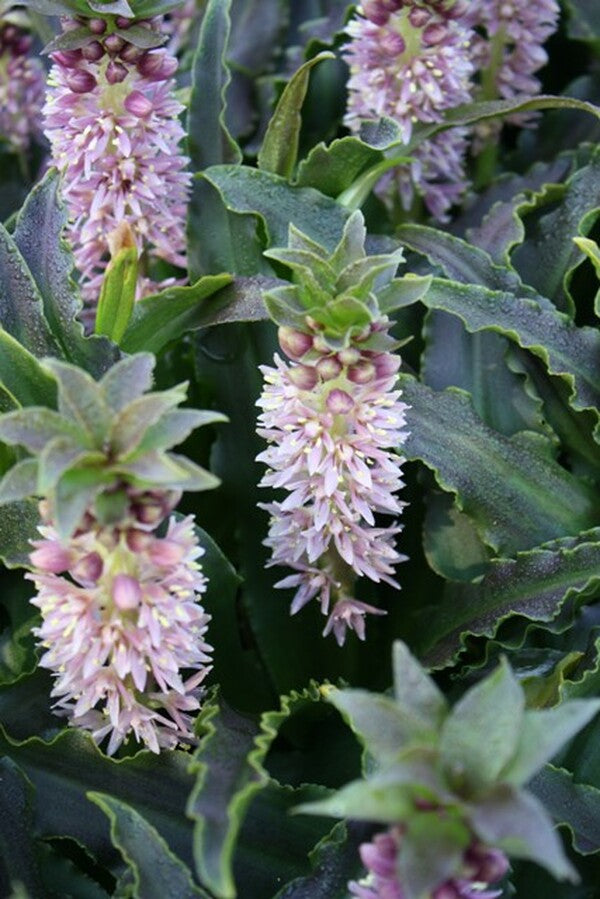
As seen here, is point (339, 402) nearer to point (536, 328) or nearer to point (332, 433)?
point (332, 433)

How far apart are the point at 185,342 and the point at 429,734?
949mm

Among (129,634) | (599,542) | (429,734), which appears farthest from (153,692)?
(599,542)

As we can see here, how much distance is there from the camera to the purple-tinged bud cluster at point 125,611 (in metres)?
0.98

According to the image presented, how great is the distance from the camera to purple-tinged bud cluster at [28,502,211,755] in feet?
3.20

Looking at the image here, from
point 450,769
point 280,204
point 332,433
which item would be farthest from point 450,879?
point 280,204

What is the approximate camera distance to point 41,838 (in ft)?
4.13

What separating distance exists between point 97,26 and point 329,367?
1.70ft

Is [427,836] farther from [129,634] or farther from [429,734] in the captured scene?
[129,634]

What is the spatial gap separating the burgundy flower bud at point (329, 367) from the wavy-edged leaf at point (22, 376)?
1.00 feet

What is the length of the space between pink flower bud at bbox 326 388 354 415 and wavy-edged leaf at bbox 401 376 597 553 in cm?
26

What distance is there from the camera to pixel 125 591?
0.97 meters

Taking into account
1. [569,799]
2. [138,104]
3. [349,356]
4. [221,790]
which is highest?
[138,104]

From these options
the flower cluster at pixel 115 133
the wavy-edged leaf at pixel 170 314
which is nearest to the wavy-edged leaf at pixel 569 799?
the wavy-edged leaf at pixel 170 314

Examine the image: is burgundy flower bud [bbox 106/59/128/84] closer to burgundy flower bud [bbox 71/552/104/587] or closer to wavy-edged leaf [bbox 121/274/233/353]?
wavy-edged leaf [bbox 121/274/233/353]
